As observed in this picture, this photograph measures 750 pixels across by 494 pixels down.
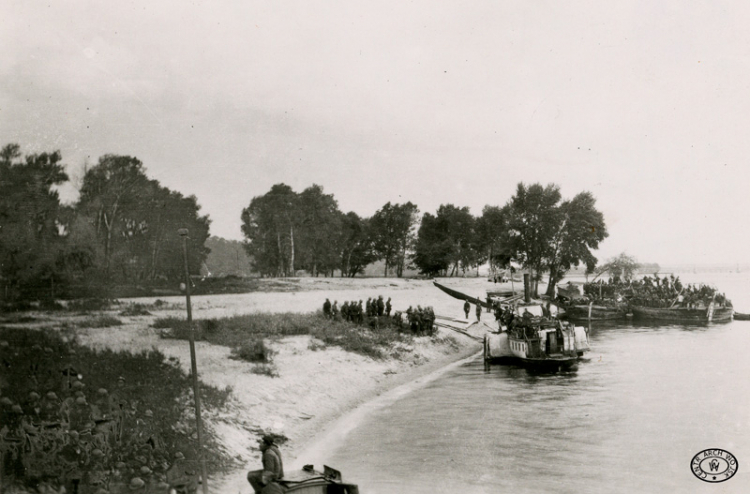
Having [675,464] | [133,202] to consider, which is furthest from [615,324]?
[133,202]

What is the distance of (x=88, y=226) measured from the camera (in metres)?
9.83

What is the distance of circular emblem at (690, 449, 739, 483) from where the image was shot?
348 inches

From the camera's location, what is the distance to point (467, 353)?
21.0 m

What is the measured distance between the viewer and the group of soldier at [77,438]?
7062 mm

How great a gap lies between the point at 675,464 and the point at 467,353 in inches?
469

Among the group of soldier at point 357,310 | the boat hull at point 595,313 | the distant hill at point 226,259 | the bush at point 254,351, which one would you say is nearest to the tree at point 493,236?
the group of soldier at point 357,310

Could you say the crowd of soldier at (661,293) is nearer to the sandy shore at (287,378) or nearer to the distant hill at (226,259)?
the sandy shore at (287,378)

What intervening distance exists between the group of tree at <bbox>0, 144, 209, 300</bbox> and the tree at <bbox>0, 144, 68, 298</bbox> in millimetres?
14

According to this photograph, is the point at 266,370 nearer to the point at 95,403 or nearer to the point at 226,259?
the point at 226,259

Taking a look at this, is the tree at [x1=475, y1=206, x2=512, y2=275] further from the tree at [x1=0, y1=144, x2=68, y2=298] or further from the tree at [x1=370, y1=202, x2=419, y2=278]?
the tree at [x1=0, y1=144, x2=68, y2=298]

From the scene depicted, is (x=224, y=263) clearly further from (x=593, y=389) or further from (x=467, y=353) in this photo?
(x=467, y=353)

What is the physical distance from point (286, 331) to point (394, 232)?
17.9 ft

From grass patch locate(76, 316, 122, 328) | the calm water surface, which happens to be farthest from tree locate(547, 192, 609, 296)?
grass patch locate(76, 316, 122, 328)

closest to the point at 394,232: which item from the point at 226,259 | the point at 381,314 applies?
the point at 381,314
